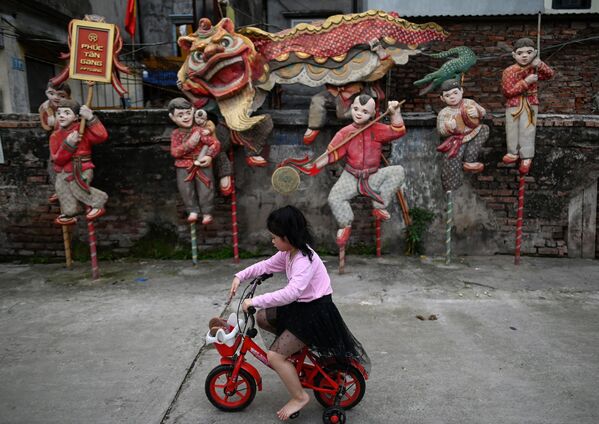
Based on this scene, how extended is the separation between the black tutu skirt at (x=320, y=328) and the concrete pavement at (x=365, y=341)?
0.51 meters

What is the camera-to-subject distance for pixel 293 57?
602 centimetres

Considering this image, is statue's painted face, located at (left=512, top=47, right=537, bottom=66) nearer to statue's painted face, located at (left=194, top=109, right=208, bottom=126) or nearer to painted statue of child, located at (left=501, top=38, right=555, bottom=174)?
painted statue of child, located at (left=501, top=38, right=555, bottom=174)

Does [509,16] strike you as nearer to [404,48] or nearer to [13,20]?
[404,48]

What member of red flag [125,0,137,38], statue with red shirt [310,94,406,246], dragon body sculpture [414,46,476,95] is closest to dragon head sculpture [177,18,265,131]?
statue with red shirt [310,94,406,246]


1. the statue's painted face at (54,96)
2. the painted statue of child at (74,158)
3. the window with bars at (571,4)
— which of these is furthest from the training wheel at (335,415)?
the window with bars at (571,4)

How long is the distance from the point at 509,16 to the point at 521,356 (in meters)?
6.50

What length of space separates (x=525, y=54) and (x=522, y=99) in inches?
20.8

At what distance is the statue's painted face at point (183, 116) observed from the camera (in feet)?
19.2

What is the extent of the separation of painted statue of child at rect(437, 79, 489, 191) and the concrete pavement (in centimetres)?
124

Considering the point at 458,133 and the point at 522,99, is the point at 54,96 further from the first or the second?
the point at 522,99

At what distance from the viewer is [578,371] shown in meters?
3.74

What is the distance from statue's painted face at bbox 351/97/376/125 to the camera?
5637 millimetres

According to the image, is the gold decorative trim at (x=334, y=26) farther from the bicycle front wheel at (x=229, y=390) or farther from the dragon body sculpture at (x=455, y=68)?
the bicycle front wheel at (x=229, y=390)

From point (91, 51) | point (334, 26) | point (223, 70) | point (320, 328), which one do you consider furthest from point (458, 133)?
point (91, 51)
